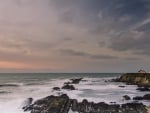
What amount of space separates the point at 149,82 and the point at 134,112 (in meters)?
35.1

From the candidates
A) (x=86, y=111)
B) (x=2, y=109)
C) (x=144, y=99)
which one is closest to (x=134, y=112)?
(x=86, y=111)

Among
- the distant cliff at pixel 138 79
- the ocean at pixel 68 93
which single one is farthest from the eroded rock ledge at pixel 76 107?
the distant cliff at pixel 138 79

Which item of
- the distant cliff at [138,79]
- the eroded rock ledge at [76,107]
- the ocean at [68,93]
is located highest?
the distant cliff at [138,79]

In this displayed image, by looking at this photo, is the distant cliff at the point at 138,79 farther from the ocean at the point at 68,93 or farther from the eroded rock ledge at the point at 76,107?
the eroded rock ledge at the point at 76,107

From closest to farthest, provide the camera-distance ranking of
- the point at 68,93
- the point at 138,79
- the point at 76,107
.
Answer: the point at 76,107
the point at 68,93
the point at 138,79

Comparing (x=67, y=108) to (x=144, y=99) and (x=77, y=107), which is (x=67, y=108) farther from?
(x=144, y=99)

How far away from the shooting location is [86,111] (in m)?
26.3

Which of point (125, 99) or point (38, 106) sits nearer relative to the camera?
point (38, 106)

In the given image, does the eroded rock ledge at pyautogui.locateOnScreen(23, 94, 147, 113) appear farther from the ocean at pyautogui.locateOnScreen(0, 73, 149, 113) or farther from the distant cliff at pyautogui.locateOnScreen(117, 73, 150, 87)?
the distant cliff at pyautogui.locateOnScreen(117, 73, 150, 87)

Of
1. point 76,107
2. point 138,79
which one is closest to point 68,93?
point 76,107

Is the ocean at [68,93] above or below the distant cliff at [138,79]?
below

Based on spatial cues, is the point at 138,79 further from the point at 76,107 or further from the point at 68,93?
the point at 76,107

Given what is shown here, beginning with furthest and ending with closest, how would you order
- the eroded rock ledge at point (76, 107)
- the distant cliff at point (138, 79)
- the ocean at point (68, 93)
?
the distant cliff at point (138, 79) < the ocean at point (68, 93) < the eroded rock ledge at point (76, 107)

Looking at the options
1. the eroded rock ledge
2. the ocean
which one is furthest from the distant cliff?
the eroded rock ledge
